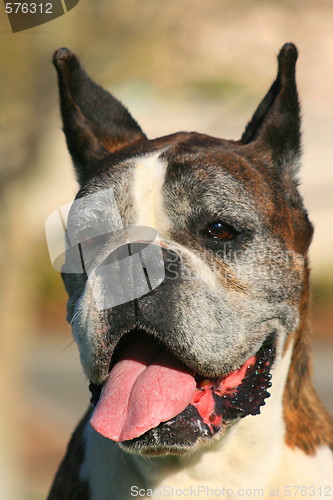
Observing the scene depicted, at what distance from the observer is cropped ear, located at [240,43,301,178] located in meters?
3.83

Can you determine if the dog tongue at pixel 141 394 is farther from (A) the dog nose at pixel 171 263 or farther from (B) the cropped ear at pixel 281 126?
(B) the cropped ear at pixel 281 126

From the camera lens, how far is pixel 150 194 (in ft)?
11.4

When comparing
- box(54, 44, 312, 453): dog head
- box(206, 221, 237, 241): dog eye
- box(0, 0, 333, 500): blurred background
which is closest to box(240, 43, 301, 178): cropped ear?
box(54, 44, 312, 453): dog head

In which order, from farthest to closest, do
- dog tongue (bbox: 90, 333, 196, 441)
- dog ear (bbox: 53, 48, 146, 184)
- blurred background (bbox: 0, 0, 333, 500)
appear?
blurred background (bbox: 0, 0, 333, 500), dog ear (bbox: 53, 48, 146, 184), dog tongue (bbox: 90, 333, 196, 441)

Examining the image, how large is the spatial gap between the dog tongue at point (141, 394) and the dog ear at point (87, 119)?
1.18 metres

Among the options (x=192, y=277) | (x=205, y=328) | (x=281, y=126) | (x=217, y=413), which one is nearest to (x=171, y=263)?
(x=192, y=277)

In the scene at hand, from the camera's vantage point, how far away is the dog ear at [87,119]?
4.07m

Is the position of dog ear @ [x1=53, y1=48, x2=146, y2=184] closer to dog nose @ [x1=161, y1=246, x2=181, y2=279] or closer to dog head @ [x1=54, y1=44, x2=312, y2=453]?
dog head @ [x1=54, y1=44, x2=312, y2=453]

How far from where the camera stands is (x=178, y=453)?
10.5 feet

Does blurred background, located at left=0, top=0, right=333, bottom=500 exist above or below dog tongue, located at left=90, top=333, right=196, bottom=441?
above

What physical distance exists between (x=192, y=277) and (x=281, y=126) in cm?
112

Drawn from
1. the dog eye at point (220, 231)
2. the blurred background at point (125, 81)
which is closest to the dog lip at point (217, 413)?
the dog eye at point (220, 231)

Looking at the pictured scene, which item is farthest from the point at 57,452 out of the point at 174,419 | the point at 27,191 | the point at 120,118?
the point at 174,419

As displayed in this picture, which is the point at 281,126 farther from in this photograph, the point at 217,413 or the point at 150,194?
the point at 217,413
